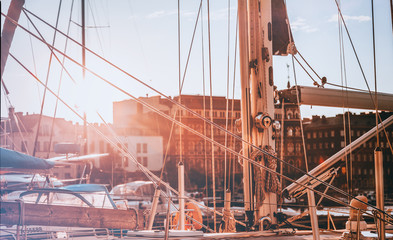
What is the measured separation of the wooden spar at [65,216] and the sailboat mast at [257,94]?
2039 mm

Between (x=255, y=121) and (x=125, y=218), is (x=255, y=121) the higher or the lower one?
the higher one

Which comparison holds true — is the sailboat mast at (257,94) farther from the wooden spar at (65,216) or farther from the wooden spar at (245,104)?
the wooden spar at (65,216)

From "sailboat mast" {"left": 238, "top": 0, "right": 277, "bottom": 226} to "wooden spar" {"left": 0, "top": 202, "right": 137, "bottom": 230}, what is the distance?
2.04 meters

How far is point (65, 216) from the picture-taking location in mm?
4066

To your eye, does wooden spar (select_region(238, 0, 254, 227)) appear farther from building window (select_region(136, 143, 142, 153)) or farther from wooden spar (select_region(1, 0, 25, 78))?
building window (select_region(136, 143, 142, 153))

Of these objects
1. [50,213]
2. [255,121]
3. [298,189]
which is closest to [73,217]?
[50,213]

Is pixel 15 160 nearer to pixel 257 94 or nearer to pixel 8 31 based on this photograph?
pixel 8 31

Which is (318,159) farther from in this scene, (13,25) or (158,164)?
(13,25)

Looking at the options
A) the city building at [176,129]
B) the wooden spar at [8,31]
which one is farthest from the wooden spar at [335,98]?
the city building at [176,129]

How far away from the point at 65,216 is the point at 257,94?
308cm

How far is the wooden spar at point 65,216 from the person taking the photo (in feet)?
12.1

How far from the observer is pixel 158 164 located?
199 ft

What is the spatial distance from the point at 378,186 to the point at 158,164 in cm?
5612

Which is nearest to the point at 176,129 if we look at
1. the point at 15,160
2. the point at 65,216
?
the point at 15,160
